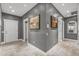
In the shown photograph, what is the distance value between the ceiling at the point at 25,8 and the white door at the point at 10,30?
0.87 feet

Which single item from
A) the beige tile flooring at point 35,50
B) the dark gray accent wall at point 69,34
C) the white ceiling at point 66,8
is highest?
the white ceiling at point 66,8

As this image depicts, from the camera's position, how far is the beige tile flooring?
2305mm

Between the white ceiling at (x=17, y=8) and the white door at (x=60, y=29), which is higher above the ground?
the white ceiling at (x=17, y=8)

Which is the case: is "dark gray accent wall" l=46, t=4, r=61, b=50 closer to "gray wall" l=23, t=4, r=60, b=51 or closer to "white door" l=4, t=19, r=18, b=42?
"gray wall" l=23, t=4, r=60, b=51

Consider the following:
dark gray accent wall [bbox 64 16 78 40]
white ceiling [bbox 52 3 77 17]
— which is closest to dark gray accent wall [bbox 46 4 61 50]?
white ceiling [bbox 52 3 77 17]

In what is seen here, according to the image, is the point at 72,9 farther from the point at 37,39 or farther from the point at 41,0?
the point at 37,39

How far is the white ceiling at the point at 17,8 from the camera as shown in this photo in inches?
89.7

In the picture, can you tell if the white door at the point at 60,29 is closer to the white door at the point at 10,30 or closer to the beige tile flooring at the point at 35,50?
the beige tile flooring at the point at 35,50

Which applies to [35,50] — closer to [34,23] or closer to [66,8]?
[34,23]

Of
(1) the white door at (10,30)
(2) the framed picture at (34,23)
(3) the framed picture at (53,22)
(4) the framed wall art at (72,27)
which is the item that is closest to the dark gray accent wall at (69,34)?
(4) the framed wall art at (72,27)

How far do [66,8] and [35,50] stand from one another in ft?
4.55

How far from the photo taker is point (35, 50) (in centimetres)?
236

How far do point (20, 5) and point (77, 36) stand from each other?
1712 mm

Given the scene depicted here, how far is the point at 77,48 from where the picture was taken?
2.29 m
